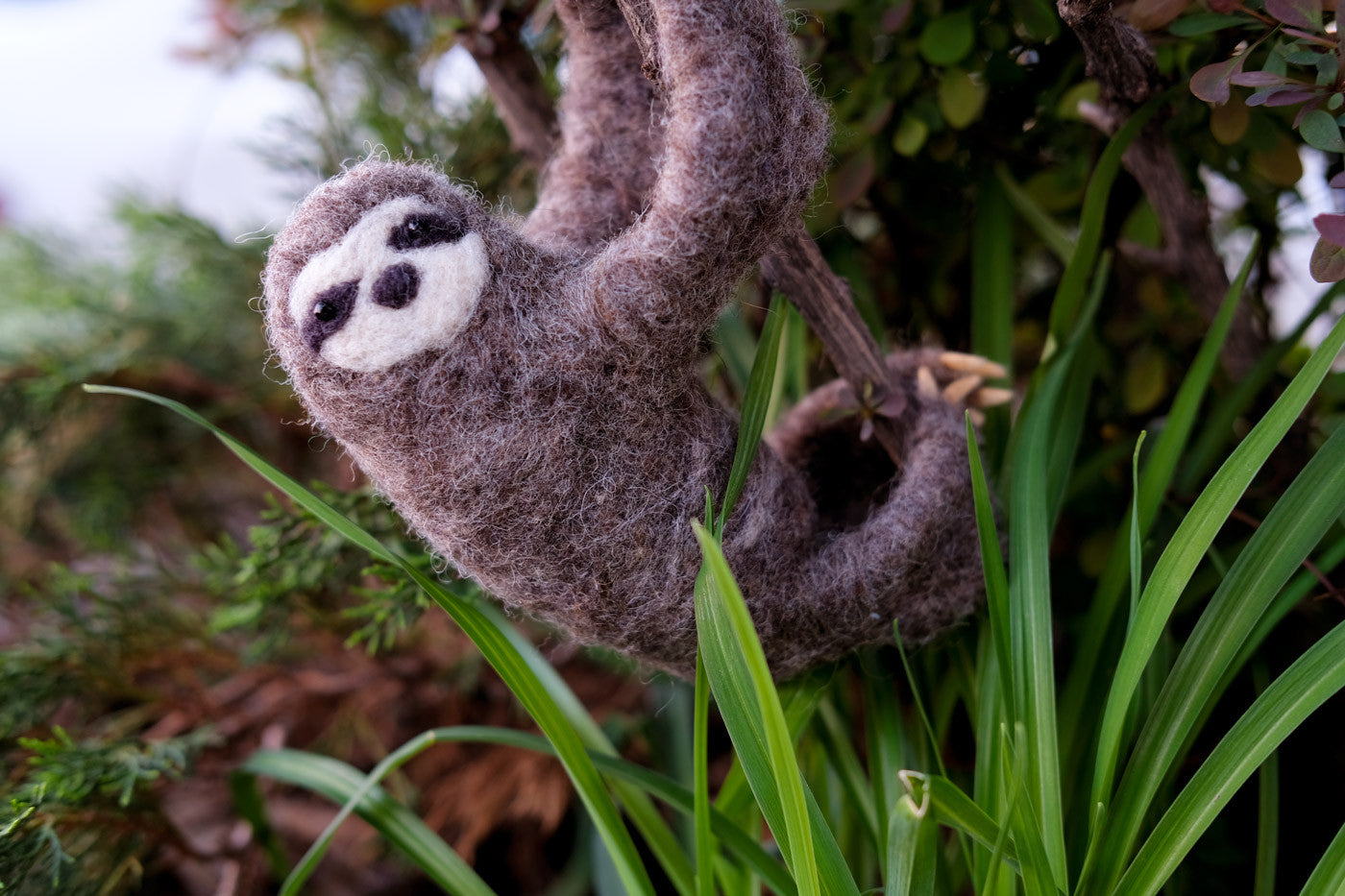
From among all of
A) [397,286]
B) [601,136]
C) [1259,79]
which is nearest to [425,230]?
[397,286]

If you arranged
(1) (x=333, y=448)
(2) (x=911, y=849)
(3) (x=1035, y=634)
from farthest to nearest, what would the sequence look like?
(1) (x=333, y=448) < (3) (x=1035, y=634) < (2) (x=911, y=849)

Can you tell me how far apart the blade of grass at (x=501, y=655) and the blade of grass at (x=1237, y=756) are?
249 mm

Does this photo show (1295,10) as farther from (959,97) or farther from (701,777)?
(701,777)

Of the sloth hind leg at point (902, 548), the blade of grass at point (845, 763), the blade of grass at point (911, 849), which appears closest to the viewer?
the blade of grass at point (911, 849)

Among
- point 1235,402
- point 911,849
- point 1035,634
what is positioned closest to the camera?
point 911,849

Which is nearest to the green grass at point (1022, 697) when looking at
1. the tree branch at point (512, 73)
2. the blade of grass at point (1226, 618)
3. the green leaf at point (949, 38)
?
the blade of grass at point (1226, 618)

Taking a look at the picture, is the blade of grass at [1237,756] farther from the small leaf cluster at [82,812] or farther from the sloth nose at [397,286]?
the small leaf cluster at [82,812]

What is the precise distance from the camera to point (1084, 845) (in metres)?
0.49

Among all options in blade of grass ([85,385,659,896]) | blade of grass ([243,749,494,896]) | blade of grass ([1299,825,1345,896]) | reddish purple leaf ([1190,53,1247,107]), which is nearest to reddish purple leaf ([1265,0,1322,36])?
reddish purple leaf ([1190,53,1247,107])

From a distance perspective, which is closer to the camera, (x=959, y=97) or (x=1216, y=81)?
(x=1216, y=81)

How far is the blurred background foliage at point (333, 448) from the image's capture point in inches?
22.7

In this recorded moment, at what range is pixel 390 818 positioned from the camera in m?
0.56

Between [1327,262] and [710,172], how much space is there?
29 centimetres

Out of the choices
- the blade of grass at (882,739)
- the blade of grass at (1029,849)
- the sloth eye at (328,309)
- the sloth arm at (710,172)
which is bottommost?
the blade of grass at (882,739)
